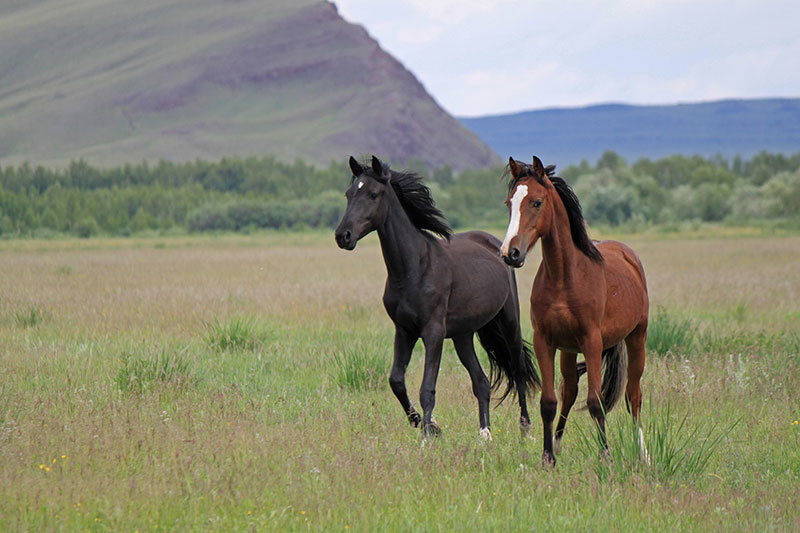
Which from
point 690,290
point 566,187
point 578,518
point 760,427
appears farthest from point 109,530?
point 690,290

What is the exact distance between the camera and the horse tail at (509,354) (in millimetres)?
8133

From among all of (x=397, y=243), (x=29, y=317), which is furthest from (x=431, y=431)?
(x=29, y=317)

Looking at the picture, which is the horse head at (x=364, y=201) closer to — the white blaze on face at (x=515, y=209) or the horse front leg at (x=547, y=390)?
the white blaze on face at (x=515, y=209)

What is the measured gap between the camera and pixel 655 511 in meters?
4.93

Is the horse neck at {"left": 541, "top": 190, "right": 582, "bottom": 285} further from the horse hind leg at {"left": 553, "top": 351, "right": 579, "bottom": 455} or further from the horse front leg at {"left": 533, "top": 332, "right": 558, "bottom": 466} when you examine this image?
the horse hind leg at {"left": 553, "top": 351, "right": 579, "bottom": 455}

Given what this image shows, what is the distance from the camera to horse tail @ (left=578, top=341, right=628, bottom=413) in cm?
688

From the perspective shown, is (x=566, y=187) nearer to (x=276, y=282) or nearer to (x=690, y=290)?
(x=690, y=290)

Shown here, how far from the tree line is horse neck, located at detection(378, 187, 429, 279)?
5196cm

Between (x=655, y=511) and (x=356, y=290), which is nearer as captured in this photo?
(x=655, y=511)

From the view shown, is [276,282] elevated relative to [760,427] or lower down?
lower down

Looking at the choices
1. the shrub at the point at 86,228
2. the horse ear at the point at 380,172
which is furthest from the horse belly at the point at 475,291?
the shrub at the point at 86,228

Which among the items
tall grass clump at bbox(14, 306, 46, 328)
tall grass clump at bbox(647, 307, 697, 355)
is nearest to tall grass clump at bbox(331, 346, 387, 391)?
tall grass clump at bbox(647, 307, 697, 355)

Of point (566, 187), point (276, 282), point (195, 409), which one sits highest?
point (566, 187)

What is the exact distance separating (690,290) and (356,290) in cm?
814
